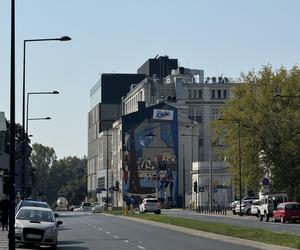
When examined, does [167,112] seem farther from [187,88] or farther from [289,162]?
[289,162]

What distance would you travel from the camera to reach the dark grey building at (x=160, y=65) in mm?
171500

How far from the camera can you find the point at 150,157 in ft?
470

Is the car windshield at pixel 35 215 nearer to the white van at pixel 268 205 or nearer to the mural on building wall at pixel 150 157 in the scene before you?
the white van at pixel 268 205

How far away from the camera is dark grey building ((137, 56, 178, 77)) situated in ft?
563

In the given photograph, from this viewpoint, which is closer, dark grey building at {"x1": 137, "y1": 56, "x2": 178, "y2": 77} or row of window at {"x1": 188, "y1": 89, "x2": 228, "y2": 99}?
row of window at {"x1": 188, "y1": 89, "x2": 228, "y2": 99}

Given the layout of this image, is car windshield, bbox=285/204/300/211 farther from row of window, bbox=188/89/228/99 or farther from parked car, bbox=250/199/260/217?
row of window, bbox=188/89/228/99

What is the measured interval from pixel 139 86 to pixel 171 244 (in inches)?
5080

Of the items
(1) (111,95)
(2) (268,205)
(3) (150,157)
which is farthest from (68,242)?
(1) (111,95)

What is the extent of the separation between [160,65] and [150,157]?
117ft

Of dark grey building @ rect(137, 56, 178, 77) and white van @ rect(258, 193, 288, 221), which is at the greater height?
dark grey building @ rect(137, 56, 178, 77)

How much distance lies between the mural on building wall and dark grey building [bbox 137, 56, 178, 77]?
27.6m

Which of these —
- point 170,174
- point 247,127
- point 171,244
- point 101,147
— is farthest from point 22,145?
point 101,147

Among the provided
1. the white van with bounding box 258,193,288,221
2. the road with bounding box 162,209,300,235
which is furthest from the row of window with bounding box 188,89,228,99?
the white van with bounding box 258,193,288,221

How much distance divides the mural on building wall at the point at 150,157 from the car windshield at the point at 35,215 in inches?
4221
